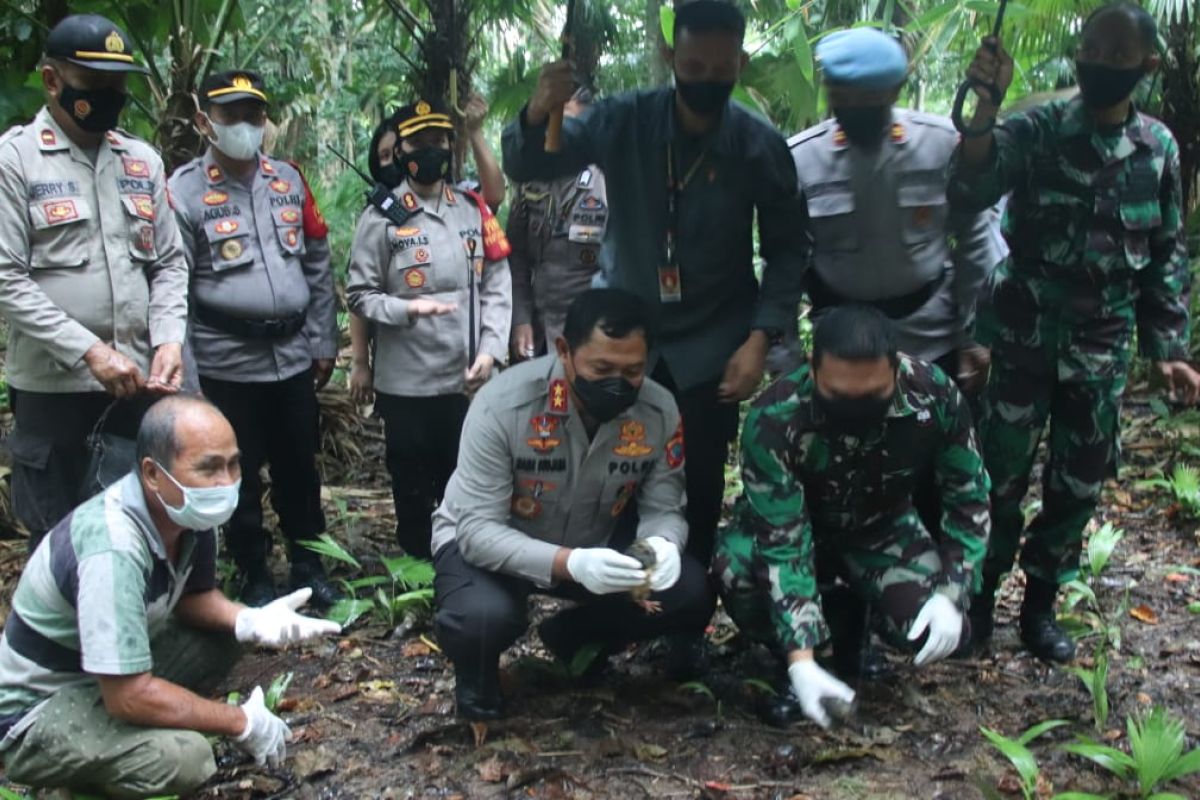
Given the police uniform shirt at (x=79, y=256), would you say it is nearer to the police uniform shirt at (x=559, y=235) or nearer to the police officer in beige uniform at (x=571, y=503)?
the police officer in beige uniform at (x=571, y=503)

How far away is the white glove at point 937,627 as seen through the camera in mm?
2910

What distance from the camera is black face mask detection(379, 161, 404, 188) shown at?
4269 millimetres

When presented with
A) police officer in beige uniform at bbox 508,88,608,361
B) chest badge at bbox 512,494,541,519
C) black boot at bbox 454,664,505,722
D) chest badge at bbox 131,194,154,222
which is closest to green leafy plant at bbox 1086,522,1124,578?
police officer in beige uniform at bbox 508,88,608,361

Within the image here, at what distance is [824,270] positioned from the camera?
11.6 feet

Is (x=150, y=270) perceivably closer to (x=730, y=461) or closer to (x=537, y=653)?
(x=537, y=653)

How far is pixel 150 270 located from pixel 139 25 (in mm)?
2539

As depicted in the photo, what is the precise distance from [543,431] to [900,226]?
132 cm

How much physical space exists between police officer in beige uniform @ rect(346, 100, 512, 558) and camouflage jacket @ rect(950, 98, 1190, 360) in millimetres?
1877

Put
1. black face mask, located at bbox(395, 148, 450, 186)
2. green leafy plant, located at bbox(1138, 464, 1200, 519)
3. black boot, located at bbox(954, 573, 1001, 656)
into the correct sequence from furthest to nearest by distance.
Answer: green leafy plant, located at bbox(1138, 464, 1200, 519)
black face mask, located at bbox(395, 148, 450, 186)
black boot, located at bbox(954, 573, 1001, 656)

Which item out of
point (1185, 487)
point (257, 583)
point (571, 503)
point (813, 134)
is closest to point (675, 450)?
point (571, 503)

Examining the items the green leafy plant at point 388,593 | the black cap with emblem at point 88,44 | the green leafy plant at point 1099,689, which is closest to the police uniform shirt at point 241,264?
the black cap with emblem at point 88,44

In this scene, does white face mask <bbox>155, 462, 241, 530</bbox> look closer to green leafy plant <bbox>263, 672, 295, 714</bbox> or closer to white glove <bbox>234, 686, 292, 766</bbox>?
white glove <bbox>234, 686, 292, 766</bbox>

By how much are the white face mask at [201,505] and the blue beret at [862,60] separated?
209 cm

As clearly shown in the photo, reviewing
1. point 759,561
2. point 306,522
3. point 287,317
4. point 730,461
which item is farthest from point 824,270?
point 730,461
